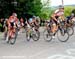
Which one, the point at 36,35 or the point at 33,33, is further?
the point at 36,35

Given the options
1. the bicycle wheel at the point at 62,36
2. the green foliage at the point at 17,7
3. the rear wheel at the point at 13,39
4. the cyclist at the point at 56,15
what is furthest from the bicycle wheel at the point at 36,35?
the green foliage at the point at 17,7

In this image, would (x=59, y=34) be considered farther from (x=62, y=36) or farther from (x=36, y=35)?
(x=36, y=35)

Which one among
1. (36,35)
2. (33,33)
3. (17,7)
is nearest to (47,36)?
(36,35)

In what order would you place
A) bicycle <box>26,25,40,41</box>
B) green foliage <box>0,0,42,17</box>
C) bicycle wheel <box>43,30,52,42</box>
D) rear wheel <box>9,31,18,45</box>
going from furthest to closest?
1. green foliage <box>0,0,42,17</box>
2. bicycle <box>26,25,40,41</box>
3. bicycle wheel <box>43,30,52,42</box>
4. rear wheel <box>9,31,18,45</box>

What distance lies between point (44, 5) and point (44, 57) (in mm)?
27888

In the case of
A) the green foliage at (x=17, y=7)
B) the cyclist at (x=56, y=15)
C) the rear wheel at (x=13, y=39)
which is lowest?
the rear wheel at (x=13, y=39)

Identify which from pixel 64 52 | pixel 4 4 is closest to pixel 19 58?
pixel 64 52

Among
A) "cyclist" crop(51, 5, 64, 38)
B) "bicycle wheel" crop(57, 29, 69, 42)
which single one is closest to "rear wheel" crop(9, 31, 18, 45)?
"cyclist" crop(51, 5, 64, 38)

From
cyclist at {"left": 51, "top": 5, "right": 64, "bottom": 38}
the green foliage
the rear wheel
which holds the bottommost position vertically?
the rear wheel

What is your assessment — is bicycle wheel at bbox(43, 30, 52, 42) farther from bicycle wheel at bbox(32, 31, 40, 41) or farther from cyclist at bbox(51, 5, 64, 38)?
cyclist at bbox(51, 5, 64, 38)

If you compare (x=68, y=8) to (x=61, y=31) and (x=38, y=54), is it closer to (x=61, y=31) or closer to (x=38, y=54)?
(x=61, y=31)

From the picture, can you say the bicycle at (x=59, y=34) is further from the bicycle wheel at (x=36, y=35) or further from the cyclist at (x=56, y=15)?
the bicycle wheel at (x=36, y=35)

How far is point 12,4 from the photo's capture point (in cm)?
3441

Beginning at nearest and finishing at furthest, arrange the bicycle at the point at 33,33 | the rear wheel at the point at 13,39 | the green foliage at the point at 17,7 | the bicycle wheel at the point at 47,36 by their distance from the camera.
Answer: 1. the rear wheel at the point at 13,39
2. the bicycle wheel at the point at 47,36
3. the bicycle at the point at 33,33
4. the green foliage at the point at 17,7
